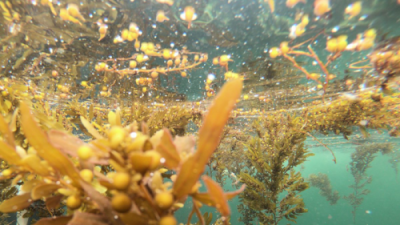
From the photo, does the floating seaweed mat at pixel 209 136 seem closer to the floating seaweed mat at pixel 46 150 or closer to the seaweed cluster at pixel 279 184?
the floating seaweed mat at pixel 46 150

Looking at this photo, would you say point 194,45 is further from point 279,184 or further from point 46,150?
point 279,184

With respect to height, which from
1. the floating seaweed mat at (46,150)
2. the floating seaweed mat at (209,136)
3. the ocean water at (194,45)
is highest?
the ocean water at (194,45)

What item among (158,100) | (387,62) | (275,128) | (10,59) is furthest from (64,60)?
(387,62)

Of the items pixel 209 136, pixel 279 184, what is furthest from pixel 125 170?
pixel 279 184

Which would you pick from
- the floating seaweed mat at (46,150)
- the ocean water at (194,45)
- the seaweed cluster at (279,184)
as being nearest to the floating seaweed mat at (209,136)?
the floating seaweed mat at (46,150)

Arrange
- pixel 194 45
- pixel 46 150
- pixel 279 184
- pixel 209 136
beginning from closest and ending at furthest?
pixel 209 136
pixel 46 150
pixel 194 45
pixel 279 184

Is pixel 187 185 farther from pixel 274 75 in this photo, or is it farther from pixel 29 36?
pixel 274 75
